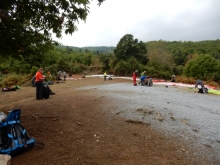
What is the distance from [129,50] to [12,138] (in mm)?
41823

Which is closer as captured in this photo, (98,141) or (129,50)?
(98,141)

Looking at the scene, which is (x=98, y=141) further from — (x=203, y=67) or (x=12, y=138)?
(x=203, y=67)

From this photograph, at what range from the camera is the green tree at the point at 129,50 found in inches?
1738

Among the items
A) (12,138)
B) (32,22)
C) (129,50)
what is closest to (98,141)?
(12,138)

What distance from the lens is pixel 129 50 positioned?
4459cm

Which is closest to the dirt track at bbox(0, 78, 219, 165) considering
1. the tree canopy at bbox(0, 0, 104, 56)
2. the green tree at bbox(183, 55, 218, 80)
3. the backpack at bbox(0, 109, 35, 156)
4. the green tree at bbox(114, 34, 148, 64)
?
the backpack at bbox(0, 109, 35, 156)

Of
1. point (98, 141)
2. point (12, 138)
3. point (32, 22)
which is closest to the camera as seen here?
point (12, 138)

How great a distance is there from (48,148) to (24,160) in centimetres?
59

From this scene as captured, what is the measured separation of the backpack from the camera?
383 cm

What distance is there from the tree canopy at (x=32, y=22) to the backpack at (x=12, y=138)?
2286 millimetres

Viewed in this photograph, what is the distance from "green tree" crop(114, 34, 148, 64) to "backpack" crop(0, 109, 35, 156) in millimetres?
39861

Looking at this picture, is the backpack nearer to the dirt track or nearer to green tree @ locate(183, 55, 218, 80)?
the dirt track

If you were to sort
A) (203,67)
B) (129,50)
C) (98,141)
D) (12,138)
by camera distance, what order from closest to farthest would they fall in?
1. (12,138)
2. (98,141)
3. (203,67)
4. (129,50)

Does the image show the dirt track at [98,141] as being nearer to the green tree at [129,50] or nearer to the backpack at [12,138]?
the backpack at [12,138]
